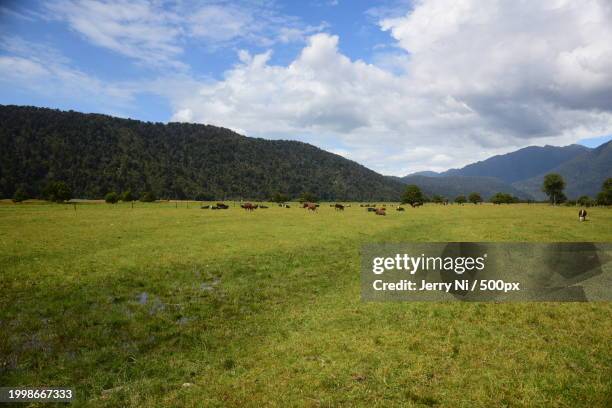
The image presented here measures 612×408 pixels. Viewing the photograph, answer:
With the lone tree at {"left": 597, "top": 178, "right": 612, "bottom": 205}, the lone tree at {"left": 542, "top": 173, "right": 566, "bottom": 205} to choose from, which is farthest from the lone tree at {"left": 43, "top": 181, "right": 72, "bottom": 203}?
the lone tree at {"left": 597, "top": 178, "right": 612, "bottom": 205}

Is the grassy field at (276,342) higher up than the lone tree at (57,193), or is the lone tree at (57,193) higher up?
the lone tree at (57,193)

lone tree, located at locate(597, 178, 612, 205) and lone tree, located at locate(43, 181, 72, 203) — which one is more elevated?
lone tree, located at locate(597, 178, 612, 205)

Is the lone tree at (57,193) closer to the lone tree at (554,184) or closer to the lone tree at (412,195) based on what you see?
the lone tree at (412,195)

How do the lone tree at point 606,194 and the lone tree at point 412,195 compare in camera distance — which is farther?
the lone tree at point 412,195

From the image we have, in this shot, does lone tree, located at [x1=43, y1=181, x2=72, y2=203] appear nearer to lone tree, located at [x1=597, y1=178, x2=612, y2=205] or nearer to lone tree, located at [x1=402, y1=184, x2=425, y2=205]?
lone tree, located at [x1=402, y1=184, x2=425, y2=205]

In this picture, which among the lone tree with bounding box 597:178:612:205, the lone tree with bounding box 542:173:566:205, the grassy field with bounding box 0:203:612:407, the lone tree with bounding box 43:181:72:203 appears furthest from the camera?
the lone tree with bounding box 542:173:566:205

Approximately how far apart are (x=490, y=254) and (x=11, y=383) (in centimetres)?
2451

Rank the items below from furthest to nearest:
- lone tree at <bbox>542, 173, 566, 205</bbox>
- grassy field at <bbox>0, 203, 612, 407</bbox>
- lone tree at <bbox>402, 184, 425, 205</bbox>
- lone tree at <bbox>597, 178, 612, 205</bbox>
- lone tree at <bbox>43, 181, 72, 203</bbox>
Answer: lone tree at <bbox>402, 184, 425, 205</bbox> → lone tree at <bbox>542, 173, 566, 205</bbox> → lone tree at <bbox>597, 178, 612, 205</bbox> → lone tree at <bbox>43, 181, 72, 203</bbox> → grassy field at <bbox>0, 203, 612, 407</bbox>

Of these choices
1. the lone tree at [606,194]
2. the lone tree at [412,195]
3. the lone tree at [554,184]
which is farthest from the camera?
the lone tree at [412,195]

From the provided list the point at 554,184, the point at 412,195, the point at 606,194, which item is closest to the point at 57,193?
the point at 412,195

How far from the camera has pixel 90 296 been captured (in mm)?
15773

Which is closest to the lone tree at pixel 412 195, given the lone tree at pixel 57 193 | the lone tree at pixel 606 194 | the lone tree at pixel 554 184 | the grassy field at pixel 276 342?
the lone tree at pixel 554 184

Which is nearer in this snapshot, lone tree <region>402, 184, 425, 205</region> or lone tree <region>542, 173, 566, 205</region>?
lone tree <region>542, 173, 566, 205</region>

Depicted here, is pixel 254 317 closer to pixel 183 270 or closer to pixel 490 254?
pixel 183 270
